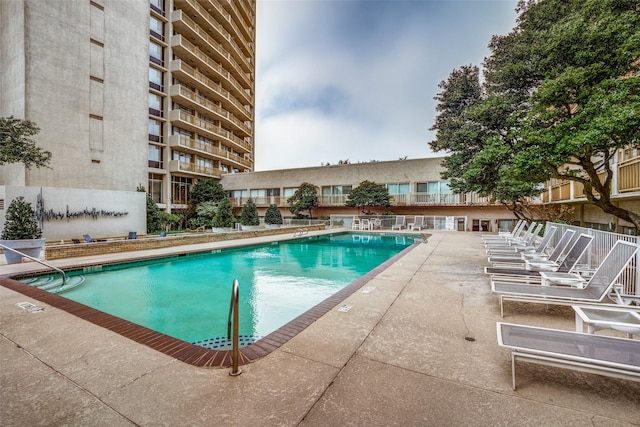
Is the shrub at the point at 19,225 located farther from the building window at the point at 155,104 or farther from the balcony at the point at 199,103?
the balcony at the point at 199,103

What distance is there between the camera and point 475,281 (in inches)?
242

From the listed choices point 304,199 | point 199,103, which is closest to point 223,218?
point 304,199

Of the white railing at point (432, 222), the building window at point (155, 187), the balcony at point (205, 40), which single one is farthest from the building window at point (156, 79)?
the white railing at point (432, 222)

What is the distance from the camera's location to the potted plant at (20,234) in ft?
26.5

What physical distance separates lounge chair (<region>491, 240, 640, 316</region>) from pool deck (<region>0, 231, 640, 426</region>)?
0.40m

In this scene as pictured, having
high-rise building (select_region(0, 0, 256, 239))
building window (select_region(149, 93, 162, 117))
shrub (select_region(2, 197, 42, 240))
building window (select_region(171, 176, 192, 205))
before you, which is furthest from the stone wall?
building window (select_region(149, 93, 162, 117))

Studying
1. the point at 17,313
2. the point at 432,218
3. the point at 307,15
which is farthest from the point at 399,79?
the point at 17,313

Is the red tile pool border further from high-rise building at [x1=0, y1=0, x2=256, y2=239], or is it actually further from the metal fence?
high-rise building at [x1=0, y1=0, x2=256, y2=239]

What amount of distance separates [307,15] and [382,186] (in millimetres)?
14084

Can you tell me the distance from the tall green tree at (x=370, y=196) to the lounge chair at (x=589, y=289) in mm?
20649

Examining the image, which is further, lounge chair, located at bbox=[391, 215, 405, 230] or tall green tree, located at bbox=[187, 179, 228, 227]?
tall green tree, located at bbox=[187, 179, 228, 227]

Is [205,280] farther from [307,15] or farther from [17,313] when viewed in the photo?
[307,15]

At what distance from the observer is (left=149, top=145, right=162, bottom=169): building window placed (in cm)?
2470

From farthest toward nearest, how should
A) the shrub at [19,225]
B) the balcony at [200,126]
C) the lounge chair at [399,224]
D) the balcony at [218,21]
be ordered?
the balcony at [218,21]
the balcony at [200,126]
the lounge chair at [399,224]
the shrub at [19,225]
